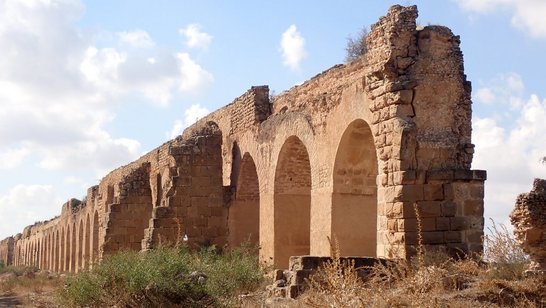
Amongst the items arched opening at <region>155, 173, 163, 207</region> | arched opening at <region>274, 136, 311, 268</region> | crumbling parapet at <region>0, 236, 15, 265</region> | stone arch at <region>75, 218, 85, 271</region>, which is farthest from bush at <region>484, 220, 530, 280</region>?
crumbling parapet at <region>0, 236, 15, 265</region>

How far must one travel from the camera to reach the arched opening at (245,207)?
1627 centimetres

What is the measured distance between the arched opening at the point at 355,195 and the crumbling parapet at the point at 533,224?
3.78 meters

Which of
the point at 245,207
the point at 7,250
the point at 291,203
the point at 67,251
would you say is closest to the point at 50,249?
the point at 67,251

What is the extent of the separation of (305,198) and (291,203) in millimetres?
299

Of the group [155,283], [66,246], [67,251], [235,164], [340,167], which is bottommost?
[67,251]

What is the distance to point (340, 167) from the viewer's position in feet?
39.7

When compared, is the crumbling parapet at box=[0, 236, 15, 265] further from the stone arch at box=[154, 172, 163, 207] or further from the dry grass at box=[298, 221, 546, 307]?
the dry grass at box=[298, 221, 546, 307]

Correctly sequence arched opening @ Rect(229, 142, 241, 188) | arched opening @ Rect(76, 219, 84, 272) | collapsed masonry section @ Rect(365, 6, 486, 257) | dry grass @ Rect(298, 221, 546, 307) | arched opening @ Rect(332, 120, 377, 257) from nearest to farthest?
dry grass @ Rect(298, 221, 546, 307) → collapsed masonry section @ Rect(365, 6, 486, 257) → arched opening @ Rect(332, 120, 377, 257) → arched opening @ Rect(229, 142, 241, 188) → arched opening @ Rect(76, 219, 84, 272)

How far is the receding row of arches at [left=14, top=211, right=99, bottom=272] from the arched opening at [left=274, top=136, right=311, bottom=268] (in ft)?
25.1

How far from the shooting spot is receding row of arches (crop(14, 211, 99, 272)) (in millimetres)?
27422

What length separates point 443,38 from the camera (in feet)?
32.7

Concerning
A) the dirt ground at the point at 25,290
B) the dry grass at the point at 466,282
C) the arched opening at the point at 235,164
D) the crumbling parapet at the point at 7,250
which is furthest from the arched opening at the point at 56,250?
the dry grass at the point at 466,282

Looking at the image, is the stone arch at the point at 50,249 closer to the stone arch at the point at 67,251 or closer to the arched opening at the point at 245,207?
the stone arch at the point at 67,251

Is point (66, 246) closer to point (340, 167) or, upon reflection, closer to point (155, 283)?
point (340, 167)
